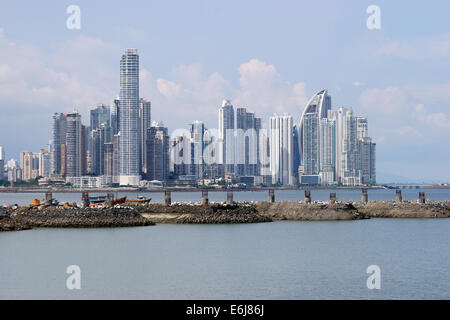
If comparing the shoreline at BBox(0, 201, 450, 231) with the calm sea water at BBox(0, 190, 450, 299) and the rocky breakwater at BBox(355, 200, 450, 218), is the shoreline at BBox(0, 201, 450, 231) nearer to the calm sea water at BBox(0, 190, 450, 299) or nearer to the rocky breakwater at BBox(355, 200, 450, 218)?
the rocky breakwater at BBox(355, 200, 450, 218)

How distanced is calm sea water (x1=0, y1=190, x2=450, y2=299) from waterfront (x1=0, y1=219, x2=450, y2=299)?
52mm

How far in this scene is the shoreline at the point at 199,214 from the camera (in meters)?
61.7

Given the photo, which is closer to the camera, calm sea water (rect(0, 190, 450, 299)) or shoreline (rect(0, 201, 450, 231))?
calm sea water (rect(0, 190, 450, 299))

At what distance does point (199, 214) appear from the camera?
6706 centimetres

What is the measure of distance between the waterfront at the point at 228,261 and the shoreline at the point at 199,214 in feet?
7.50

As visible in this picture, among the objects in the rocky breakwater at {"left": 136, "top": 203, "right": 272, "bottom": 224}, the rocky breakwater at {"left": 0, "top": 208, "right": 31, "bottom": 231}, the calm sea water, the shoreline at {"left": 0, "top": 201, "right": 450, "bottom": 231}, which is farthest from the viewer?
the rocky breakwater at {"left": 136, "top": 203, "right": 272, "bottom": 224}

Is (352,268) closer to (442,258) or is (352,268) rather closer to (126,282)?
(442,258)

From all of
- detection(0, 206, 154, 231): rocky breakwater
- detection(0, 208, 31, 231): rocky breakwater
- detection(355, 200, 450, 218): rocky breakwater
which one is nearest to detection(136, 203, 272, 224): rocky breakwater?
detection(0, 206, 154, 231): rocky breakwater

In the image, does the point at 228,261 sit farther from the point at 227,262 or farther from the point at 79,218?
the point at 79,218

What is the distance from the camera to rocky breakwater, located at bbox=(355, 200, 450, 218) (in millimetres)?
75188

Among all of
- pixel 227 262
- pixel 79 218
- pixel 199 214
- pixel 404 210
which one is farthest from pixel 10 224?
pixel 404 210

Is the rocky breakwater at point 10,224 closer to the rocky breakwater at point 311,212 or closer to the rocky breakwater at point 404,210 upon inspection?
the rocky breakwater at point 311,212

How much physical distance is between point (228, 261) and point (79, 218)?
23459mm

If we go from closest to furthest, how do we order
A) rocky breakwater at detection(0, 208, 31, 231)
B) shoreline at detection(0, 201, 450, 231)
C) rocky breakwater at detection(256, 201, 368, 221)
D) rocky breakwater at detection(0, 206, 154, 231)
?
rocky breakwater at detection(0, 208, 31, 231), rocky breakwater at detection(0, 206, 154, 231), shoreline at detection(0, 201, 450, 231), rocky breakwater at detection(256, 201, 368, 221)
